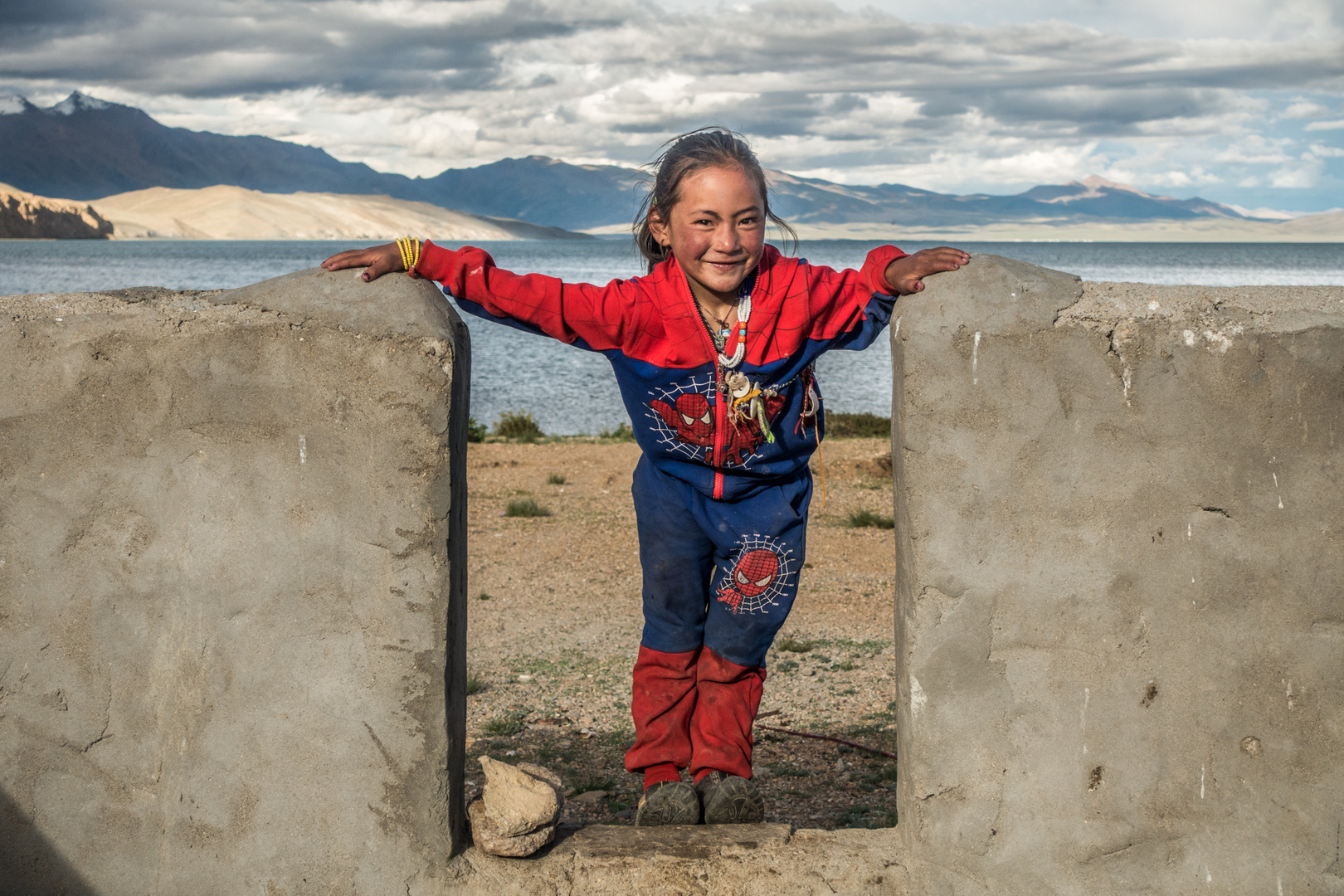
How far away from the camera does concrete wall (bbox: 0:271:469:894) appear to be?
8.43 feet

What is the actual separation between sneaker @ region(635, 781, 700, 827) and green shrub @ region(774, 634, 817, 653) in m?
2.73

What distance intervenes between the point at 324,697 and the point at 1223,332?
7.43 feet

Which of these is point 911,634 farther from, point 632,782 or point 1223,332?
point 632,782

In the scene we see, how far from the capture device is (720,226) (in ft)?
9.93

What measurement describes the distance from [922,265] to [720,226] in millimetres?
598

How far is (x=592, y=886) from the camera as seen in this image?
Result: 2.76 m

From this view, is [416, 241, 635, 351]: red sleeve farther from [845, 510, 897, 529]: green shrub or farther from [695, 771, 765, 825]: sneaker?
[845, 510, 897, 529]: green shrub

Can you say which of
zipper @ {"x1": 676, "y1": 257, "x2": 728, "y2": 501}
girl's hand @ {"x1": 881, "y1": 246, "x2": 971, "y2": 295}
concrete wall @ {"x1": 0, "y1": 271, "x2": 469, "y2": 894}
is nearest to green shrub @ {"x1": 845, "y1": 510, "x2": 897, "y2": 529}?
zipper @ {"x1": 676, "y1": 257, "x2": 728, "y2": 501}

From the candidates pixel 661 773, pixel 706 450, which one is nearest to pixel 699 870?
pixel 661 773

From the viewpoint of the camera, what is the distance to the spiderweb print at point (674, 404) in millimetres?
3045

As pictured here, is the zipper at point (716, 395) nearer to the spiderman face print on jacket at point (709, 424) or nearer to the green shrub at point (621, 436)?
the spiderman face print on jacket at point (709, 424)

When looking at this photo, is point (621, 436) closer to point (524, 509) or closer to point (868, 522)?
point (524, 509)

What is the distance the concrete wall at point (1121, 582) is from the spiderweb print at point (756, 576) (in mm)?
530

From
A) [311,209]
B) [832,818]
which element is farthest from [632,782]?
[311,209]
